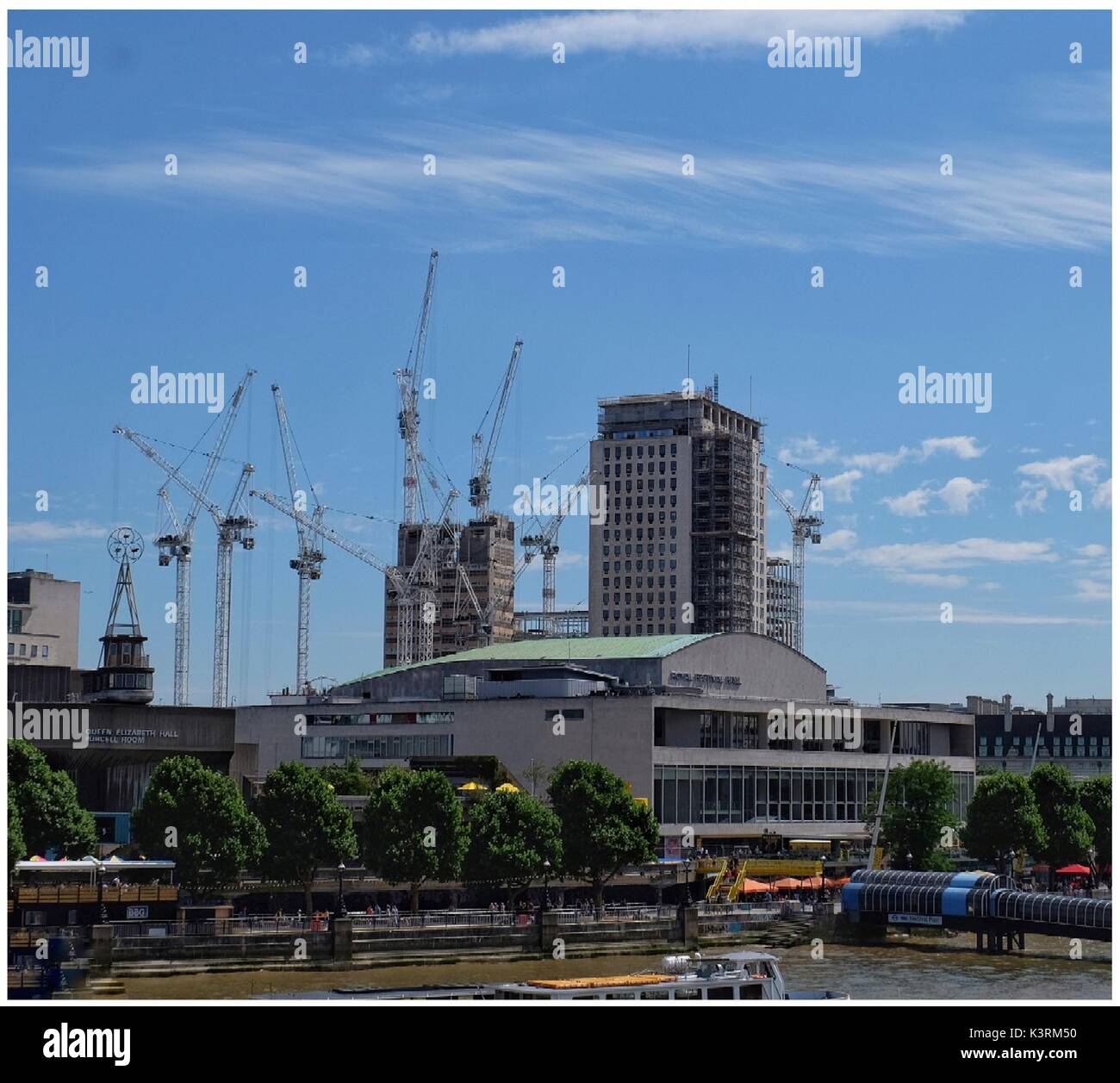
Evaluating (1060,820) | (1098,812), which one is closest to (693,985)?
(1060,820)

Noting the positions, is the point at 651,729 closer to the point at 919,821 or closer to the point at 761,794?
the point at 761,794

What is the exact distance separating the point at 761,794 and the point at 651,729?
13169mm

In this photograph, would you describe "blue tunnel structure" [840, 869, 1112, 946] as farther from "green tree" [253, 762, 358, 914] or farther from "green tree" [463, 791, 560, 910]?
"green tree" [253, 762, 358, 914]

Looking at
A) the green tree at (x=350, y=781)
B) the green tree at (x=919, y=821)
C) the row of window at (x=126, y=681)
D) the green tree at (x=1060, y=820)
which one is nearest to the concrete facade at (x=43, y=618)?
the row of window at (x=126, y=681)

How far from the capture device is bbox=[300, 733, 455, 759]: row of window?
5679 inches

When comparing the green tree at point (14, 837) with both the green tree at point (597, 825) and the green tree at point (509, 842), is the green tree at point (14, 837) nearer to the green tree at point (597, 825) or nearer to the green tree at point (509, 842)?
the green tree at point (509, 842)

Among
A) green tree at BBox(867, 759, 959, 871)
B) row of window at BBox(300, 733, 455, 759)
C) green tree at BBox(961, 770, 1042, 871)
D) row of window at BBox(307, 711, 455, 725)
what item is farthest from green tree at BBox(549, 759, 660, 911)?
row of window at BBox(307, 711, 455, 725)

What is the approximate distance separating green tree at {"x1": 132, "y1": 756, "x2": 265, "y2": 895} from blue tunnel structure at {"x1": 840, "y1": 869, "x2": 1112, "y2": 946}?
120 ft

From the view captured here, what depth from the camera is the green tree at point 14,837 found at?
291ft

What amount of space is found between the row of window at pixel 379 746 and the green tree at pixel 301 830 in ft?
140
